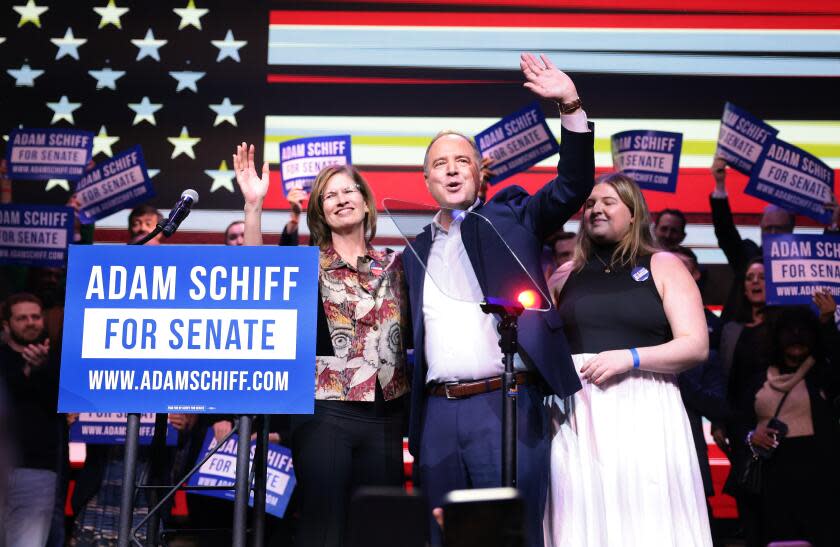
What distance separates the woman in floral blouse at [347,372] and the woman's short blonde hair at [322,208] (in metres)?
0.03

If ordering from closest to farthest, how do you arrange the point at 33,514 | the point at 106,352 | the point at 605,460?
the point at 106,352 < the point at 605,460 < the point at 33,514

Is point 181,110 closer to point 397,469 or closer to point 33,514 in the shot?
point 33,514

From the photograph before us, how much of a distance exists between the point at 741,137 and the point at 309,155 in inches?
100.0

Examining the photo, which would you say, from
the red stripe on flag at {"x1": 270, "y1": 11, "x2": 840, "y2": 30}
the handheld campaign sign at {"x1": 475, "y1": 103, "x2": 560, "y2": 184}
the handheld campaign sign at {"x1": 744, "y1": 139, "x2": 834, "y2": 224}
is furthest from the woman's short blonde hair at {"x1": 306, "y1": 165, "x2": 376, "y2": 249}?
the red stripe on flag at {"x1": 270, "y1": 11, "x2": 840, "y2": 30}

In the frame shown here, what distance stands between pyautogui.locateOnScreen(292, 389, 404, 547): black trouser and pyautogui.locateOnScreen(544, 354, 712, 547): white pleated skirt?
1.73ft

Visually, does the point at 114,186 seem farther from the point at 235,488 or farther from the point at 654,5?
the point at 654,5

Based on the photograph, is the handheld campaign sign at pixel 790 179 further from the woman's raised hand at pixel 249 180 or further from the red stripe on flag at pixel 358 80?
the woman's raised hand at pixel 249 180

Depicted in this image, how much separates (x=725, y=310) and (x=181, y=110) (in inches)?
158

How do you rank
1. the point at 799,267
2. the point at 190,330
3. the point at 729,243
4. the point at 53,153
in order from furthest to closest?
the point at 53,153
the point at 729,243
the point at 799,267
the point at 190,330

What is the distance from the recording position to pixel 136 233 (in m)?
5.56

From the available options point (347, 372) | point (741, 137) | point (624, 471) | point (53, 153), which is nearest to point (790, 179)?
point (741, 137)

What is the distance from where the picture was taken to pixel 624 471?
2.96m

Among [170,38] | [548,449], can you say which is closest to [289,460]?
[548,449]

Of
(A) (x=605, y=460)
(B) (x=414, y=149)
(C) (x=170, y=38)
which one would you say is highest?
(C) (x=170, y=38)
